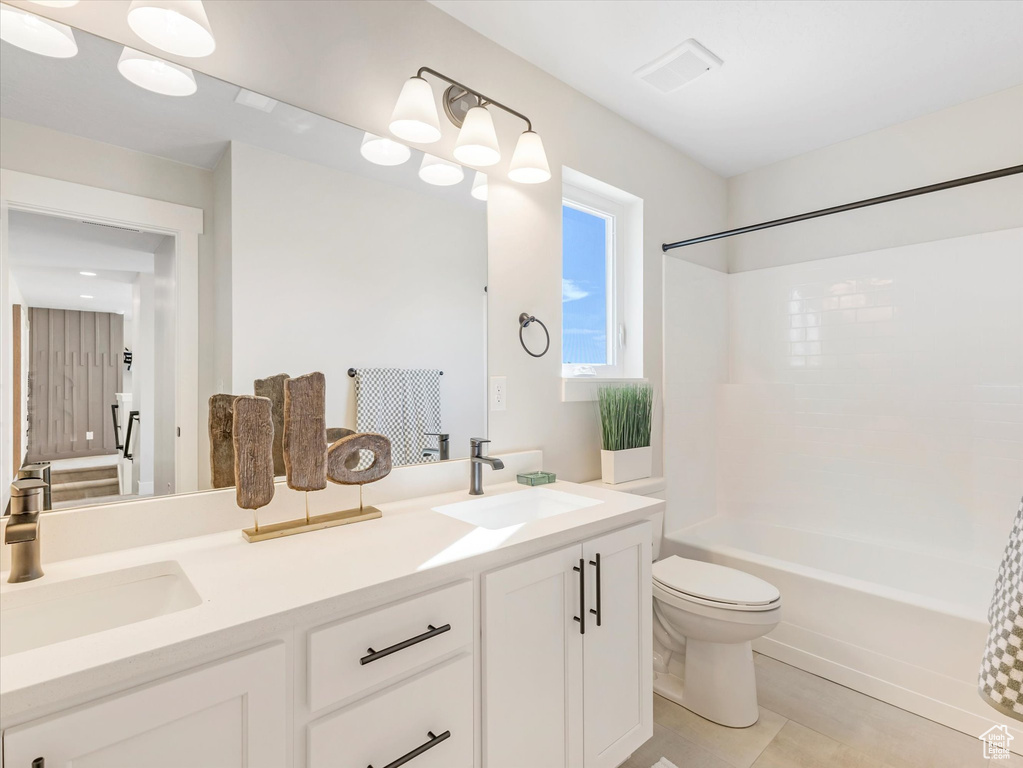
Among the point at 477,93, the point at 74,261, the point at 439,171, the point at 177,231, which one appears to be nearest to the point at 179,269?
the point at 177,231

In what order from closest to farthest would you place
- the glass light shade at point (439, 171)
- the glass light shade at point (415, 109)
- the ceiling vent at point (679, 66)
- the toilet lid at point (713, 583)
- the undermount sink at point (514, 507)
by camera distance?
the glass light shade at point (415, 109), the undermount sink at point (514, 507), the glass light shade at point (439, 171), the toilet lid at point (713, 583), the ceiling vent at point (679, 66)

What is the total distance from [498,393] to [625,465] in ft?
2.34

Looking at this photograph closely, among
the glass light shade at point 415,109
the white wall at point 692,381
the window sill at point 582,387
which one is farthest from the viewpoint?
the white wall at point 692,381

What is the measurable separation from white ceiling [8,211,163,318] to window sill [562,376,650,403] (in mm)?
1453

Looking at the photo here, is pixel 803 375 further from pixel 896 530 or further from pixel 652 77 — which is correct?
pixel 652 77

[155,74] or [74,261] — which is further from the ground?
[155,74]

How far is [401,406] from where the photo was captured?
5.09ft

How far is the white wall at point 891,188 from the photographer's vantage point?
87.3 inches

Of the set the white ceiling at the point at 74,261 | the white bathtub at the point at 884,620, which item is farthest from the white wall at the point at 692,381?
the white ceiling at the point at 74,261

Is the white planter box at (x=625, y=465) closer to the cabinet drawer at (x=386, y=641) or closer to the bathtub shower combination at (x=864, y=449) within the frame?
the bathtub shower combination at (x=864, y=449)

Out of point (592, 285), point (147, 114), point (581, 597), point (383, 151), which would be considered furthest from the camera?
point (592, 285)

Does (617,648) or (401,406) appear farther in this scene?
(401,406)

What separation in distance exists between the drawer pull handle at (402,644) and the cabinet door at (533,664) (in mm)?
132

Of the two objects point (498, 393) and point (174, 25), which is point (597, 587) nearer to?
point (498, 393)
